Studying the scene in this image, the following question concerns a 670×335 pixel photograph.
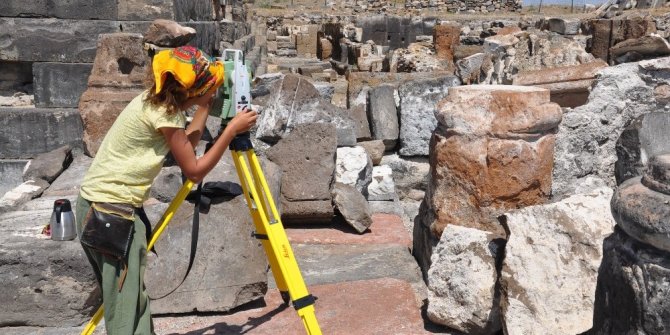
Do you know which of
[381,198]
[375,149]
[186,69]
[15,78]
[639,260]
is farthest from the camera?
[15,78]

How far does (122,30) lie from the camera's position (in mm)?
7543

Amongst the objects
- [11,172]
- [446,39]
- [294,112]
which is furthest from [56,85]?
[446,39]

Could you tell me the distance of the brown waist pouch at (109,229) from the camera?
2766 millimetres

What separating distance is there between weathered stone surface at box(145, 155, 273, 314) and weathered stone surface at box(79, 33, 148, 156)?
8.00 ft

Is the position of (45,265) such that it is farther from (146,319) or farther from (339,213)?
(339,213)

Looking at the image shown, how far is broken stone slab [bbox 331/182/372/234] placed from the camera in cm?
553

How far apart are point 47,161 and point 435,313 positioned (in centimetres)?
388

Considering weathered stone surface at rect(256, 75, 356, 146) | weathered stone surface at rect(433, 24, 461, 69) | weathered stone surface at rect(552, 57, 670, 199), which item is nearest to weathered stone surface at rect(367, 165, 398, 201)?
weathered stone surface at rect(256, 75, 356, 146)

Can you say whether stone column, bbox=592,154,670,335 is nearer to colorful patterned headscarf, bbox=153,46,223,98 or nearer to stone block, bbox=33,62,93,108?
colorful patterned headscarf, bbox=153,46,223,98

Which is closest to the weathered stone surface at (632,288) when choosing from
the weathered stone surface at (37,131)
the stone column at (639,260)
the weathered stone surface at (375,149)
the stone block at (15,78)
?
the stone column at (639,260)

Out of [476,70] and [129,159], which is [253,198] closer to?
[129,159]

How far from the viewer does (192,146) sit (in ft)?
9.59

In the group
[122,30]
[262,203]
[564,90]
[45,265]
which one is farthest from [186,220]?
[122,30]

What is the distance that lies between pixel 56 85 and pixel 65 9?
0.83m
